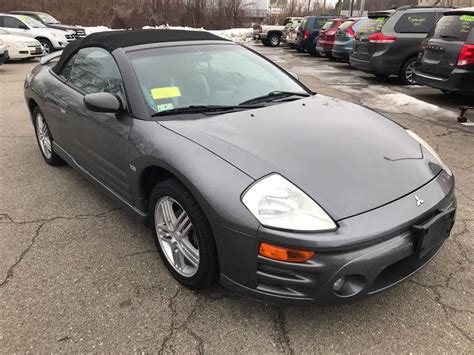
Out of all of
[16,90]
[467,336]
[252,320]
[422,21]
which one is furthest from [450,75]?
[16,90]

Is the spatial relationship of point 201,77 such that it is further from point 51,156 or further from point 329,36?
point 329,36

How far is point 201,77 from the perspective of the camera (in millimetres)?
2861

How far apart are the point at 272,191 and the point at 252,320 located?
2.54 feet

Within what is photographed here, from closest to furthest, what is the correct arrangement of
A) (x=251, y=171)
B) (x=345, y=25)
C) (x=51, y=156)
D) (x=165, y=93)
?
(x=251, y=171) < (x=165, y=93) < (x=51, y=156) < (x=345, y=25)

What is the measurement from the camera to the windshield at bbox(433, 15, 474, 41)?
6.11 meters

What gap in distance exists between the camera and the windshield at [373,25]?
930cm

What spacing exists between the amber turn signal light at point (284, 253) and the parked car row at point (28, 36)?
12.7 meters

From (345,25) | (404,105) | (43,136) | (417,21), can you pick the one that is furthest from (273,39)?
(43,136)

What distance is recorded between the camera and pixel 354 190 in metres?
1.94

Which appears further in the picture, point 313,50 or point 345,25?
point 313,50

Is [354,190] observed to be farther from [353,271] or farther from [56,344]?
[56,344]

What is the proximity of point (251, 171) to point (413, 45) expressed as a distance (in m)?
8.31

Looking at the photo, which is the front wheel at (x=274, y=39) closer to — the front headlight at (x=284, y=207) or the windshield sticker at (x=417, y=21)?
the windshield sticker at (x=417, y=21)

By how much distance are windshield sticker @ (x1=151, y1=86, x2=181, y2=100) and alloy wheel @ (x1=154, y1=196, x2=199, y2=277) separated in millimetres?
733
